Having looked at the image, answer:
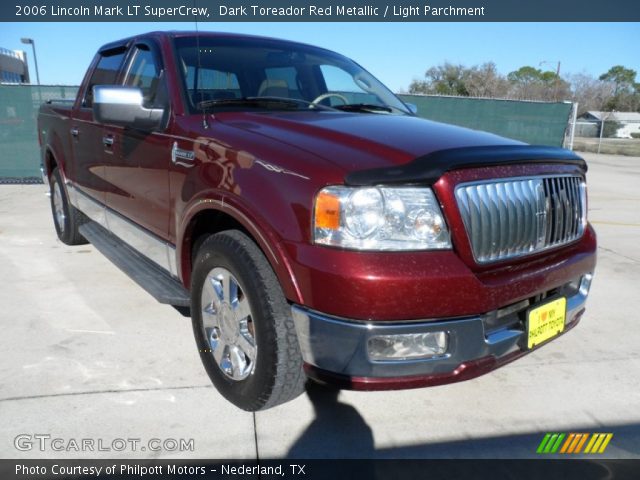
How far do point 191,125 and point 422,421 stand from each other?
1949 millimetres

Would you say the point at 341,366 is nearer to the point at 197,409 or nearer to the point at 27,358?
the point at 197,409

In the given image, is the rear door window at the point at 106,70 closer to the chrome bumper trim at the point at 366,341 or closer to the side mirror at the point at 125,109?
the side mirror at the point at 125,109

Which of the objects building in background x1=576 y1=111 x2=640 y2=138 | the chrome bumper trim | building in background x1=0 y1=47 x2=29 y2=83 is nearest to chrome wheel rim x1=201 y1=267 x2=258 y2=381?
the chrome bumper trim

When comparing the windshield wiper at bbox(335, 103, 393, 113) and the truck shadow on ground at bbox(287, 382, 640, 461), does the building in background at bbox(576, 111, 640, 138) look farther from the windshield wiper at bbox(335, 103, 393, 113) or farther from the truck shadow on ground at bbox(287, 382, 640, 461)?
the truck shadow on ground at bbox(287, 382, 640, 461)

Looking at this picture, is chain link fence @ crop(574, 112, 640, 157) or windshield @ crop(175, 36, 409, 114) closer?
windshield @ crop(175, 36, 409, 114)

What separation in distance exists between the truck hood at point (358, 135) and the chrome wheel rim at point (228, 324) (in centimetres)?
72

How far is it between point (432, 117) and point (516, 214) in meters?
11.6

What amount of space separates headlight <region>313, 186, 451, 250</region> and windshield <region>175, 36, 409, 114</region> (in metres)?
1.26

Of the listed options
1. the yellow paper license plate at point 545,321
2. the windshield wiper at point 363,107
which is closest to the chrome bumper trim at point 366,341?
the yellow paper license plate at point 545,321

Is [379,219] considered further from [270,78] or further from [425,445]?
[270,78]

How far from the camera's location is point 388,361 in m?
2.09

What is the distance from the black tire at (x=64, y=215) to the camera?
5.23 meters

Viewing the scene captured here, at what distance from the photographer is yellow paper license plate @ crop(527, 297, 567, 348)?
236 cm

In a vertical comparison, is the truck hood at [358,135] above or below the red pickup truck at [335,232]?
above
